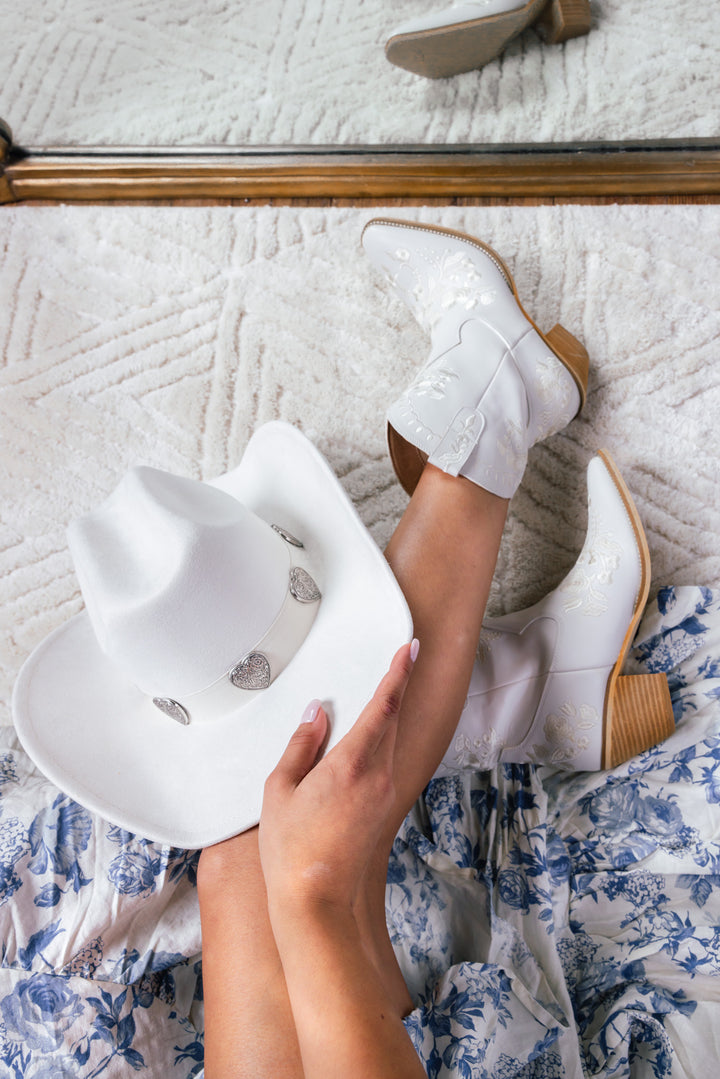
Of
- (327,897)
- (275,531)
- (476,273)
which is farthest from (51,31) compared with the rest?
(327,897)

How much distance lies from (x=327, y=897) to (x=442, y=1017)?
175 mm

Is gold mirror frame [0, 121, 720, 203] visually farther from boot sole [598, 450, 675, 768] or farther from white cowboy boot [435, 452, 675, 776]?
boot sole [598, 450, 675, 768]

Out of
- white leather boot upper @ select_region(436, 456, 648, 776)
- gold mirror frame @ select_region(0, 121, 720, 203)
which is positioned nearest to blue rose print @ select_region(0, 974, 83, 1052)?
white leather boot upper @ select_region(436, 456, 648, 776)

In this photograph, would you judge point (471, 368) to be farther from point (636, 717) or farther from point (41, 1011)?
point (41, 1011)

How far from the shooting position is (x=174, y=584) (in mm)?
576

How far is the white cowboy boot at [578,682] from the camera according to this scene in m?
0.72

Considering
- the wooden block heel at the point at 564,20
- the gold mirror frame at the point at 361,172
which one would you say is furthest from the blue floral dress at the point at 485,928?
the wooden block heel at the point at 564,20

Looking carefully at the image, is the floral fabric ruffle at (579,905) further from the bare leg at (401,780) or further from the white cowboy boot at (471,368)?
the white cowboy boot at (471,368)

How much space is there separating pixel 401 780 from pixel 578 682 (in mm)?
240

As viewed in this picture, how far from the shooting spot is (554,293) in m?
0.93

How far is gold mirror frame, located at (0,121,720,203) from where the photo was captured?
88cm

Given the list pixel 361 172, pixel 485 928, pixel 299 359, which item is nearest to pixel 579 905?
pixel 485 928

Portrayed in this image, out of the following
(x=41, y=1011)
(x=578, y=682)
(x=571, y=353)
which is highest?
(x=571, y=353)

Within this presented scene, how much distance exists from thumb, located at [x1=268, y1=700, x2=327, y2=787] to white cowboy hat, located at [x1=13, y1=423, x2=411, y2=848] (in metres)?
0.02
